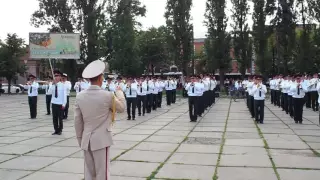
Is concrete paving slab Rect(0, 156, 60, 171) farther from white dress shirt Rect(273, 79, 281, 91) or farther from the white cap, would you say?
white dress shirt Rect(273, 79, 281, 91)

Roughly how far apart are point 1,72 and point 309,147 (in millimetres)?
37642

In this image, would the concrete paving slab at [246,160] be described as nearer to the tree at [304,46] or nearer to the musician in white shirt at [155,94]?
Result: the musician in white shirt at [155,94]

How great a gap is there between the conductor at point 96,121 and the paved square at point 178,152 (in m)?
1.86

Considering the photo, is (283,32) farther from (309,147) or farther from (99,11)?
(309,147)

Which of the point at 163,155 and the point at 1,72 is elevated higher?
the point at 1,72

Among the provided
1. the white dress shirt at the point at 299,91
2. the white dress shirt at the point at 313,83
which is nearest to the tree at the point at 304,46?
the white dress shirt at the point at 313,83

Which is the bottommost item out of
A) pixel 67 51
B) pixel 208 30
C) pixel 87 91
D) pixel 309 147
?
pixel 309 147

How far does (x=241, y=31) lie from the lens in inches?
1593

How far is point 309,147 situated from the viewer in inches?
343

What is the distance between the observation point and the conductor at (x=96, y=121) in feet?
14.0

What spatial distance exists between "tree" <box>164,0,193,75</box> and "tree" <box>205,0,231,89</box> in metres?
2.16

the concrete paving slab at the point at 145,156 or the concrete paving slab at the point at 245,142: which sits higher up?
the concrete paving slab at the point at 145,156

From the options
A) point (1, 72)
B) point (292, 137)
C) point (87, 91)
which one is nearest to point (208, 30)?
point (1, 72)

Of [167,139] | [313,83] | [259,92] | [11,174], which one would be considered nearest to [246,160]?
[167,139]
